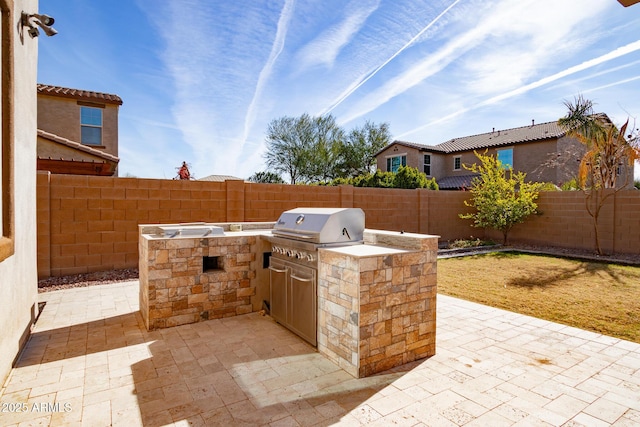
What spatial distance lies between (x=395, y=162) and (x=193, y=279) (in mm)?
18915

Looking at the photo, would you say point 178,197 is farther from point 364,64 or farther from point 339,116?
point 339,116

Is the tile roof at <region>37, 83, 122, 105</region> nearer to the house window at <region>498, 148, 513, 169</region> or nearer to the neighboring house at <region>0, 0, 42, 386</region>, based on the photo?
the neighboring house at <region>0, 0, 42, 386</region>

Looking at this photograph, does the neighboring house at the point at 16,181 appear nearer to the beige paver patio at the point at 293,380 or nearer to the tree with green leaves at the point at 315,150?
the beige paver patio at the point at 293,380

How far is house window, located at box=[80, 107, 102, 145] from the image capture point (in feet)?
40.3

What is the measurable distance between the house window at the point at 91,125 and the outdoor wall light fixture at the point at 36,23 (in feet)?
32.4

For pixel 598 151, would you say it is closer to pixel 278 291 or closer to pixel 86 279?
pixel 278 291

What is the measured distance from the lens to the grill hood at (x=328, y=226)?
3.59 metres

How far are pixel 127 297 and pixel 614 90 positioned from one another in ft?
47.6

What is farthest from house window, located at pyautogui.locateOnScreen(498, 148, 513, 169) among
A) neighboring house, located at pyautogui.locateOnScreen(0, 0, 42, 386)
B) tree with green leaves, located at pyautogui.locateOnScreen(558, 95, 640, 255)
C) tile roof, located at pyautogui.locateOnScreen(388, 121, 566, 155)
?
neighboring house, located at pyautogui.locateOnScreen(0, 0, 42, 386)

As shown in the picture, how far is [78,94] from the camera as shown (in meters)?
11.9

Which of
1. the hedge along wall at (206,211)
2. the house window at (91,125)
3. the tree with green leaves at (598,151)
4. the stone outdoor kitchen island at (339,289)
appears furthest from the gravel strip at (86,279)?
the tree with green leaves at (598,151)

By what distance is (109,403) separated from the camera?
8.59 ft

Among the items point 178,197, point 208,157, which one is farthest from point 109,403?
point 208,157

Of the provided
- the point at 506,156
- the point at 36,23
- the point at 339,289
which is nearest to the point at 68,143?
the point at 36,23
